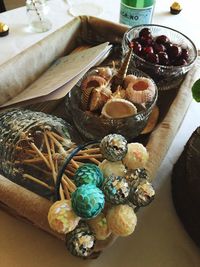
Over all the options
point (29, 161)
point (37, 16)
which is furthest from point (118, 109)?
point (37, 16)

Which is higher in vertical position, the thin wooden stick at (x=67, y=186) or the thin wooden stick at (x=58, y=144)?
the thin wooden stick at (x=67, y=186)

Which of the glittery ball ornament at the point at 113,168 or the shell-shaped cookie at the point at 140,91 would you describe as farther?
the shell-shaped cookie at the point at 140,91

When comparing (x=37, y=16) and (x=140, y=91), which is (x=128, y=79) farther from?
(x=37, y=16)

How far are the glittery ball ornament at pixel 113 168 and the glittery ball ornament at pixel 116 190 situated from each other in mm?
21

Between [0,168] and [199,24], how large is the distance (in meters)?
0.62

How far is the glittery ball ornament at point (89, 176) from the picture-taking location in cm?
31

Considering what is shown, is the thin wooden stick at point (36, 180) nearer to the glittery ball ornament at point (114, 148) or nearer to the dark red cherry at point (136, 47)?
the glittery ball ornament at point (114, 148)

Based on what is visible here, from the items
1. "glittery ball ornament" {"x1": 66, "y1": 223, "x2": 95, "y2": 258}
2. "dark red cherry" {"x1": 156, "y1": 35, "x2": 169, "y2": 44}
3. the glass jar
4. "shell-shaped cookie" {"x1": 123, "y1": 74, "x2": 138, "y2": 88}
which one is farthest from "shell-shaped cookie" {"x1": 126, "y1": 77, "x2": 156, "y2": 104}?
the glass jar

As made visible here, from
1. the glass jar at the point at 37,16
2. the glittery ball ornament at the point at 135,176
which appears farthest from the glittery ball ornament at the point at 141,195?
the glass jar at the point at 37,16

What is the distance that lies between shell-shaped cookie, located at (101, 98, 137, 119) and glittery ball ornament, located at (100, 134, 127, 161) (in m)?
0.10

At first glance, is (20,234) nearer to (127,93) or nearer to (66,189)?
(66,189)

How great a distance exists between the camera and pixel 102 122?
1.41 feet

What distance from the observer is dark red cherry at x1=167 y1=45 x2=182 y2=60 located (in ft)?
1.74

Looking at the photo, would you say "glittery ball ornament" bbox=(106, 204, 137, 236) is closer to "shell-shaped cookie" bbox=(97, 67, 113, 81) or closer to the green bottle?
"shell-shaped cookie" bbox=(97, 67, 113, 81)
